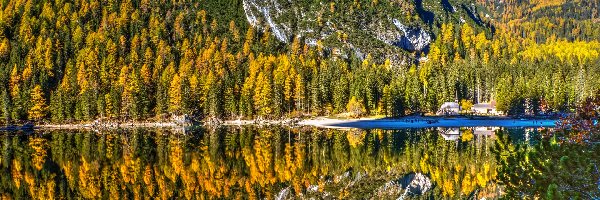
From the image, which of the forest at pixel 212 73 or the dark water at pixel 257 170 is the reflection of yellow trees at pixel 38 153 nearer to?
the dark water at pixel 257 170

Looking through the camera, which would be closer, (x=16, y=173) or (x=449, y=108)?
(x=16, y=173)

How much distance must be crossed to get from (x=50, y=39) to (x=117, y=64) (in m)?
25.3

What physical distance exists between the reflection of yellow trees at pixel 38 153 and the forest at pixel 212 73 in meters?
38.6

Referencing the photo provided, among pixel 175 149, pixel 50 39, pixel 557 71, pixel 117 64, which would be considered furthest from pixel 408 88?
pixel 50 39

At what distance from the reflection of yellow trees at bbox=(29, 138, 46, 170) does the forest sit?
38608mm

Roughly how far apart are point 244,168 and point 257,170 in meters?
1.65

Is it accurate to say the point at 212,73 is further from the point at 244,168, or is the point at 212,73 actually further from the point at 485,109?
the point at 244,168

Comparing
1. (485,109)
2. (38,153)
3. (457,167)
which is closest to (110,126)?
(38,153)

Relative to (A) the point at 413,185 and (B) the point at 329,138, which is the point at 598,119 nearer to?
(A) the point at 413,185

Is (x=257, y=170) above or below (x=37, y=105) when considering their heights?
below

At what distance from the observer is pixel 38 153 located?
216 feet

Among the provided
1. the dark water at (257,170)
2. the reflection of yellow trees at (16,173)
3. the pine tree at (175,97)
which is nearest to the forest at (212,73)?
→ the pine tree at (175,97)

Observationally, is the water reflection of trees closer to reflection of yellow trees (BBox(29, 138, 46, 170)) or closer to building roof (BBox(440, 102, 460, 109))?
reflection of yellow trees (BBox(29, 138, 46, 170))

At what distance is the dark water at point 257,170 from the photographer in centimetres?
4144
